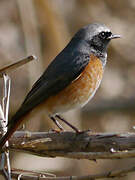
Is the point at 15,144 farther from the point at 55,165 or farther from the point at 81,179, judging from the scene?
the point at 55,165

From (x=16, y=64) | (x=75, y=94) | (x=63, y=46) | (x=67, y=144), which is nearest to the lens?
(x=16, y=64)

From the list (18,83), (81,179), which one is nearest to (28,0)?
(18,83)

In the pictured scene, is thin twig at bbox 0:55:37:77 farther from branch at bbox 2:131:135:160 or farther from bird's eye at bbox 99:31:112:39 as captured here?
bird's eye at bbox 99:31:112:39

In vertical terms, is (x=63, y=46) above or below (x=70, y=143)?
above

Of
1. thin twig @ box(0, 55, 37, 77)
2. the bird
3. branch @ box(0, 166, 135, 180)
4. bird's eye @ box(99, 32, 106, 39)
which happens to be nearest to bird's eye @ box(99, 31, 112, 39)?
bird's eye @ box(99, 32, 106, 39)

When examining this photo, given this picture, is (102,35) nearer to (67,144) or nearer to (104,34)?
(104,34)

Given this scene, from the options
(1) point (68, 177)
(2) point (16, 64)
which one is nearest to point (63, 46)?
(2) point (16, 64)
